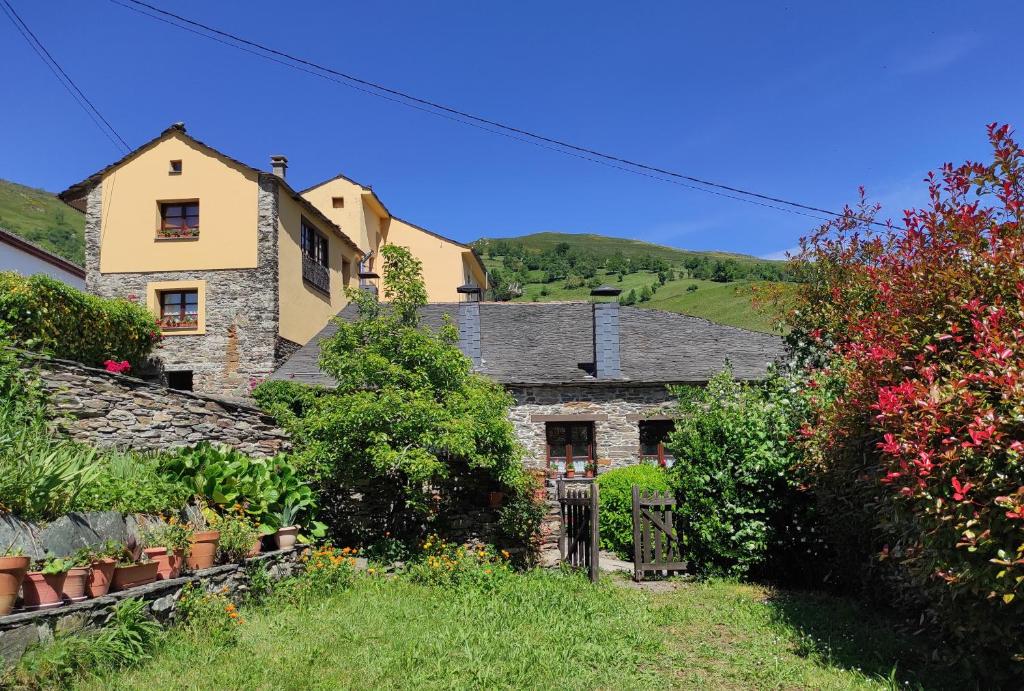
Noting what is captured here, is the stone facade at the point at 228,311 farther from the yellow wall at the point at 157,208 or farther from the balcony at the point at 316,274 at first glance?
the balcony at the point at 316,274

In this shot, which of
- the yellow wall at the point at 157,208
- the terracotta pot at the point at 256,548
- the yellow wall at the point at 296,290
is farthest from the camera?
the yellow wall at the point at 296,290

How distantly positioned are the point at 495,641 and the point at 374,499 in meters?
4.02

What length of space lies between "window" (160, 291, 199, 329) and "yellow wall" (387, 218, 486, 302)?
38.2ft

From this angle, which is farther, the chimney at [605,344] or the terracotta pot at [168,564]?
the chimney at [605,344]

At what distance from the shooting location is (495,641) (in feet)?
19.7

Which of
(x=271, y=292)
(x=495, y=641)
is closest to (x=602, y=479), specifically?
(x=495, y=641)

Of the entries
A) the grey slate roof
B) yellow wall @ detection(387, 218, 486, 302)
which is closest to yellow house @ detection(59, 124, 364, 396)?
the grey slate roof

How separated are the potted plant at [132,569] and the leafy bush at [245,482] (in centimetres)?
174

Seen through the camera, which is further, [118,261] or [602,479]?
[118,261]

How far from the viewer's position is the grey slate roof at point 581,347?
56.1 feet

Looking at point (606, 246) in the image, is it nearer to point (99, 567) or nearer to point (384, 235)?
point (384, 235)

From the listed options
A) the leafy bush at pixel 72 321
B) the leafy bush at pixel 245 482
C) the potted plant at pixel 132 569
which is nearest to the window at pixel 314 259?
the leafy bush at pixel 72 321

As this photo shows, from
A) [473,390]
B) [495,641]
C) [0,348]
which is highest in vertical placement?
[0,348]

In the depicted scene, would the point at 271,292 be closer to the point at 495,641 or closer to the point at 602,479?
the point at 602,479
